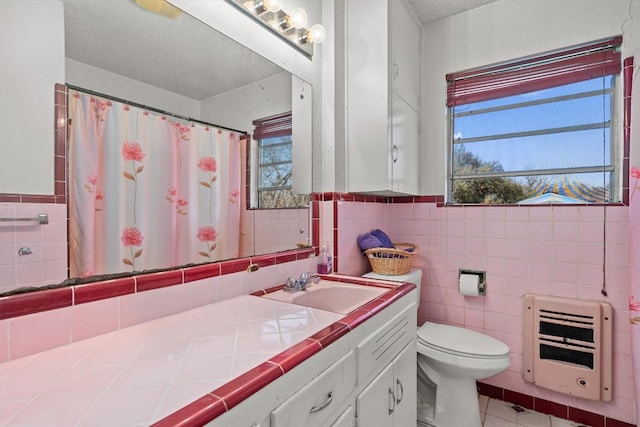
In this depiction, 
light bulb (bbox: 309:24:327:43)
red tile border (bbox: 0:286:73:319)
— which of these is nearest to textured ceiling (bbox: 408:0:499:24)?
light bulb (bbox: 309:24:327:43)

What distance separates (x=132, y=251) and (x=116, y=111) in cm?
44

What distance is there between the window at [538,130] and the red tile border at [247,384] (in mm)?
1876

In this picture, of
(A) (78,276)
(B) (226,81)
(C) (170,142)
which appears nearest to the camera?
(A) (78,276)

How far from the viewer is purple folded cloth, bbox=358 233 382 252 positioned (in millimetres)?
1896

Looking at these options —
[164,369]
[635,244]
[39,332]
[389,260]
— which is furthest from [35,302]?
[635,244]

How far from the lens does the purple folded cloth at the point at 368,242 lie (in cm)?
190

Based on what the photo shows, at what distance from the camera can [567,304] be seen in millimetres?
1726

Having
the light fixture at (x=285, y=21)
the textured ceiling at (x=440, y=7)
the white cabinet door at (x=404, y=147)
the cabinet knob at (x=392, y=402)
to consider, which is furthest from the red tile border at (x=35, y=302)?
the textured ceiling at (x=440, y=7)

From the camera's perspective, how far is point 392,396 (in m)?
1.21

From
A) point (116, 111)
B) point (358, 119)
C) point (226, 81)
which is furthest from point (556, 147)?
point (116, 111)

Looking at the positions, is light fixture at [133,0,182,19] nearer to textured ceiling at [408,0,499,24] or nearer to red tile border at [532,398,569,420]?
textured ceiling at [408,0,499,24]

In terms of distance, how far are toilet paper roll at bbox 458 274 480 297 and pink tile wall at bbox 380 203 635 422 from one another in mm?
79

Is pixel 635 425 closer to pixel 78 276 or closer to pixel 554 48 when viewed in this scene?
pixel 554 48

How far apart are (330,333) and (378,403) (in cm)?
46
